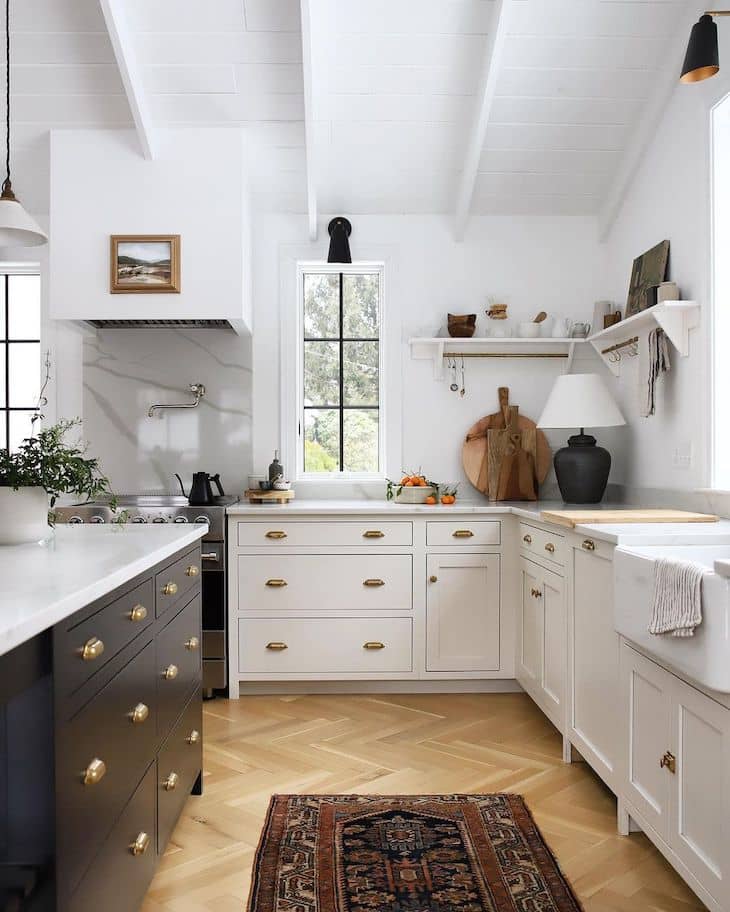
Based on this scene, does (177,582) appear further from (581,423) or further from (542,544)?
(581,423)

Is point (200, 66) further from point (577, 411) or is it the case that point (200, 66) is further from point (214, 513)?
point (577, 411)

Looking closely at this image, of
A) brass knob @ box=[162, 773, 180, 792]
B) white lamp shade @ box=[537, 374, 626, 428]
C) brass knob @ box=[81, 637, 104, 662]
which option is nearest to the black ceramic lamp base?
white lamp shade @ box=[537, 374, 626, 428]

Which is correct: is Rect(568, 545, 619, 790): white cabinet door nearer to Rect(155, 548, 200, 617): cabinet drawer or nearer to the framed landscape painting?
Rect(155, 548, 200, 617): cabinet drawer

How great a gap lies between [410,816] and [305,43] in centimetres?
296

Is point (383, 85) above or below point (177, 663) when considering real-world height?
above

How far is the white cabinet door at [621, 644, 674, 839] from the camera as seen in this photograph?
2.11 m

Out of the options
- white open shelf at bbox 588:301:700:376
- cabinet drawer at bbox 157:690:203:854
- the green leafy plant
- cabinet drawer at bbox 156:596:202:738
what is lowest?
cabinet drawer at bbox 157:690:203:854

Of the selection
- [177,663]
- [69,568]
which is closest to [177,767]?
[177,663]

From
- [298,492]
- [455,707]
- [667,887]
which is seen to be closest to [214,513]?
[298,492]

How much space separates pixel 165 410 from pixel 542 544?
7.22 feet

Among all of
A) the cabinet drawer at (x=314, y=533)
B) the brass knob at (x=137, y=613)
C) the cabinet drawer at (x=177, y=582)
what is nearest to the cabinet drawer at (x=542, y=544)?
the cabinet drawer at (x=314, y=533)

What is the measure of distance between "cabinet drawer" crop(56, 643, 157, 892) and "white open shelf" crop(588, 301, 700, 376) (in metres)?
2.39

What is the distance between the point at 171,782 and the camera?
2262mm

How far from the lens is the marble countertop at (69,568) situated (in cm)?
123
